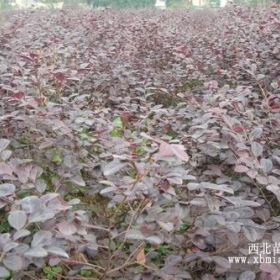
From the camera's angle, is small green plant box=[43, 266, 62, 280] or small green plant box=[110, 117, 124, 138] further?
small green plant box=[110, 117, 124, 138]

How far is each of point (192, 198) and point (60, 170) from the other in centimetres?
49

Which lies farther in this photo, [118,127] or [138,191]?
[118,127]

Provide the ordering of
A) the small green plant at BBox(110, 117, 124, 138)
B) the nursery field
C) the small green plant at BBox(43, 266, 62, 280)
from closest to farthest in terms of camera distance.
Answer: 1. the nursery field
2. the small green plant at BBox(43, 266, 62, 280)
3. the small green plant at BBox(110, 117, 124, 138)

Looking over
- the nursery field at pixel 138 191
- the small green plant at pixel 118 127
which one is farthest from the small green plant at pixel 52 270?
the small green plant at pixel 118 127

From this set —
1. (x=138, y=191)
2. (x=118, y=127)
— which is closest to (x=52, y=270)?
(x=138, y=191)

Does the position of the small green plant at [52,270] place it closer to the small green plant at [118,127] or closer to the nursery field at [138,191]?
the nursery field at [138,191]

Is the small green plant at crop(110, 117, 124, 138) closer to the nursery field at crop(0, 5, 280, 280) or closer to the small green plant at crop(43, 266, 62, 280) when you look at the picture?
the nursery field at crop(0, 5, 280, 280)

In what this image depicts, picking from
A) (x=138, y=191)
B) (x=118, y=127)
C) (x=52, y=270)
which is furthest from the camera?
(x=118, y=127)

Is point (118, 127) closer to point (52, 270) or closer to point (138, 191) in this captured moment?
point (52, 270)

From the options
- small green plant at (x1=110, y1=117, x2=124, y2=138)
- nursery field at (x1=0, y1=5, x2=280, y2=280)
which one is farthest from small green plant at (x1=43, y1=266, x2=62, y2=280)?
small green plant at (x1=110, y1=117, x2=124, y2=138)

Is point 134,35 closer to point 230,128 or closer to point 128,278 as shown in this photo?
point 230,128

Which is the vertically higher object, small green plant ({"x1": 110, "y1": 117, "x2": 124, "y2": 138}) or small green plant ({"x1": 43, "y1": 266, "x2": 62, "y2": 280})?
small green plant ({"x1": 110, "y1": 117, "x2": 124, "y2": 138})

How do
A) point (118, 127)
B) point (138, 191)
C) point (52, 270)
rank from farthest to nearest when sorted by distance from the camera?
point (118, 127) < point (52, 270) < point (138, 191)

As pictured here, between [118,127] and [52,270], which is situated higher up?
[118,127]
